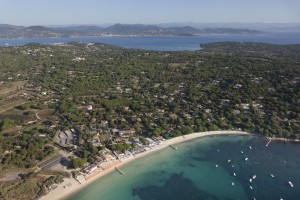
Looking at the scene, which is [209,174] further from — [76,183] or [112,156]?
[76,183]

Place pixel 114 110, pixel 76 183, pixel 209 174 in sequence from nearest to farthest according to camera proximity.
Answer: pixel 76 183
pixel 209 174
pixel 114 110

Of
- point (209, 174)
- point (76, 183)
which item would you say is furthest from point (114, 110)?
point (209, 174)

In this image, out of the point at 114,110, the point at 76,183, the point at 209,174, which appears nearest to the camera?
the point at 76,183

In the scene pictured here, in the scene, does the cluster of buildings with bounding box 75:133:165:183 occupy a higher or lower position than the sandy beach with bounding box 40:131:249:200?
higher

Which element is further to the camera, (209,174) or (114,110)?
(114,110)

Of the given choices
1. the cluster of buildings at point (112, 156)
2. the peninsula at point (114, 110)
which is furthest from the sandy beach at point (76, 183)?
the cluster of buildings at point (112, 156)

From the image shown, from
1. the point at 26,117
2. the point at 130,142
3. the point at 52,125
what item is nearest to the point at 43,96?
the point at 26,117

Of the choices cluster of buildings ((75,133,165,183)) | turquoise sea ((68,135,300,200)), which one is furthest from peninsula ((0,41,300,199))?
turquoise sea ((68,135,300,200))

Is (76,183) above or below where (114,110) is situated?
below

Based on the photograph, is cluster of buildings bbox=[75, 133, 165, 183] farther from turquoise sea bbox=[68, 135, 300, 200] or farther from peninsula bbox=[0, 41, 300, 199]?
turquoise sea bbox=[68, 135, 300, 200]

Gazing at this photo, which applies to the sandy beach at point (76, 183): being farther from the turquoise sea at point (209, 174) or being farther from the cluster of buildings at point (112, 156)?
the turquoise sea at point (209, 174)
